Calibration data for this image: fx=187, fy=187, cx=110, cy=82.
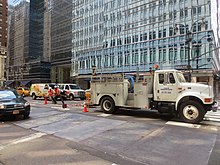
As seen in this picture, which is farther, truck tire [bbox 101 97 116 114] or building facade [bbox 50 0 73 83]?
building facade [bbox 50 0 73 83]

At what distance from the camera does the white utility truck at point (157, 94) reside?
844 cm

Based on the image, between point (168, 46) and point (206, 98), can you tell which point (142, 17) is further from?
point (206, 98)

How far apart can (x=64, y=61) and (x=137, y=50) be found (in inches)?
1226

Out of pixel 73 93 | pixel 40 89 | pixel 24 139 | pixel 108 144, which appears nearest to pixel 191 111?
pixel 108 144

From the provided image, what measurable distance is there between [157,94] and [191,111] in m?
1.78

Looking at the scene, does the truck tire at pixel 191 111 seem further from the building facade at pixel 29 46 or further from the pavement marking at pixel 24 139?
the building facade at pixel 29 46

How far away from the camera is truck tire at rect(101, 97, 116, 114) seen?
11.0m

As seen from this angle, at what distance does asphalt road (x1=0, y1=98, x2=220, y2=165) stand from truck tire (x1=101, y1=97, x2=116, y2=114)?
2981 millimetres

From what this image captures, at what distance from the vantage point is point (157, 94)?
9492 mm

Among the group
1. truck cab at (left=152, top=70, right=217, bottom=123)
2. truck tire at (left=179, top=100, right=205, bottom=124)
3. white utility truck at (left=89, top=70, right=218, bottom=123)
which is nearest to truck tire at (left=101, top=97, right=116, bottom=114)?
white utility truck at (left=89, top=70, right=218, bottom=123)

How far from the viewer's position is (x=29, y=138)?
19.9 ft

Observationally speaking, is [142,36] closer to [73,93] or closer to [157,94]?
[73,93]

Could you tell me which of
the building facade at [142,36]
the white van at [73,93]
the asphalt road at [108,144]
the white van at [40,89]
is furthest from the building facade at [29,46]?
the asphalt road at [108,144]

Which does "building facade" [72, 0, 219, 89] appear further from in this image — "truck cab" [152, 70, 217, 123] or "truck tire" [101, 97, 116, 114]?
"truck tire" [101, 97, 116, 114]
